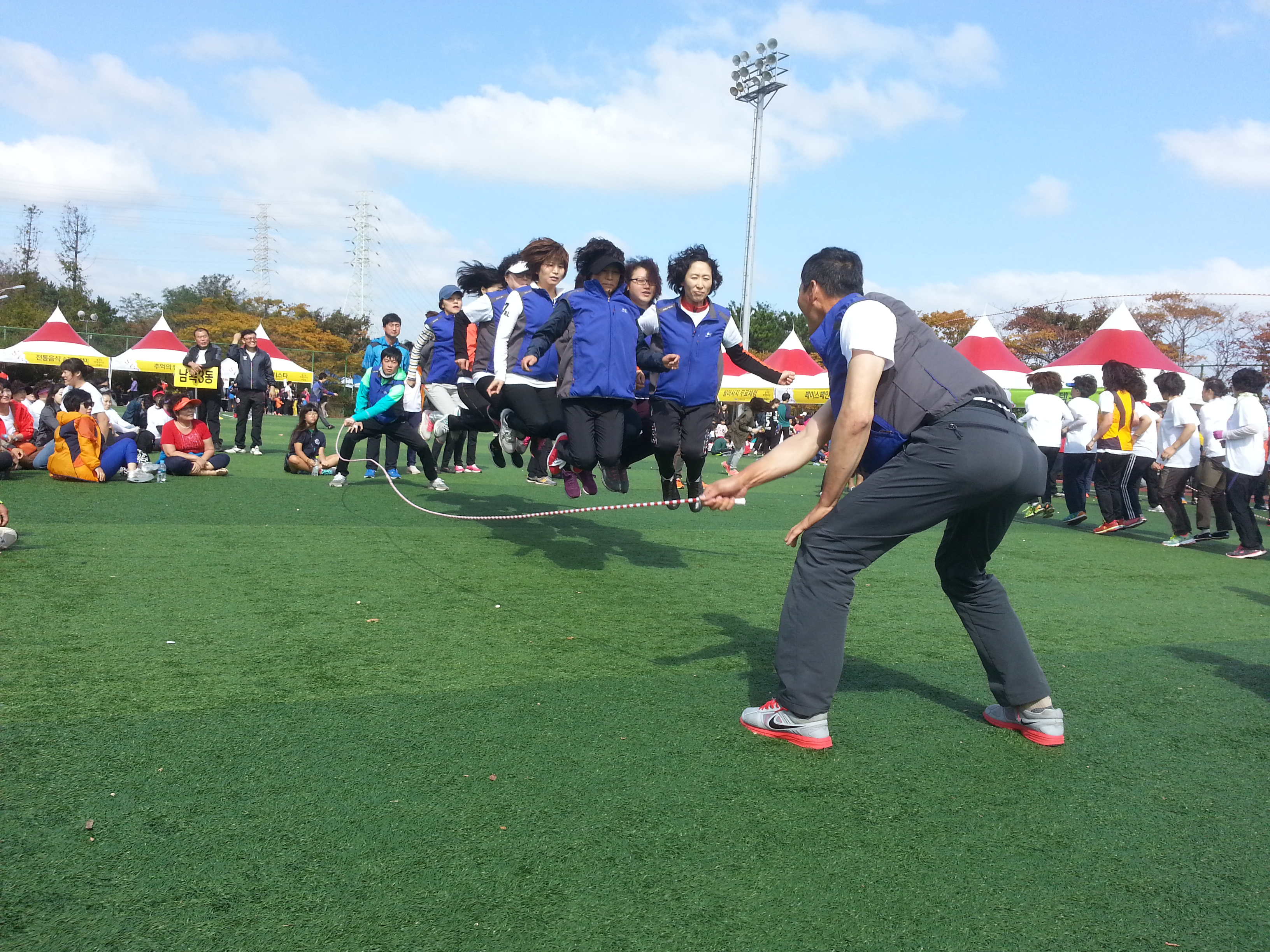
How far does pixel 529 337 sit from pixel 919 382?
441cm

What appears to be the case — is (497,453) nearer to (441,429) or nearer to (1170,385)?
(441,429)

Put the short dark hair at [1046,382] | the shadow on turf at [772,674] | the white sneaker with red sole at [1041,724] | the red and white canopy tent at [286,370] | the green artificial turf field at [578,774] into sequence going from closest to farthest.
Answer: the green artificial turf field at [578,774]
the white sneaker with red sole at [1041,724]
the shadow on turf at [772,674]
the short dark hair at [1046,382]
the red and white canopy tent at [286,370]

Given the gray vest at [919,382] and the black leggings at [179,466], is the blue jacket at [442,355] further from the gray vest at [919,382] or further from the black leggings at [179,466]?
the gray vest at [919,382]

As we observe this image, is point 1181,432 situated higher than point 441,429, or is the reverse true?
point 1181,432

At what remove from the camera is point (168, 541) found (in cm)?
760

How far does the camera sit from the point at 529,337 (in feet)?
24.9

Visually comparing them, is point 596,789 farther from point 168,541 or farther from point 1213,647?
point 168,541

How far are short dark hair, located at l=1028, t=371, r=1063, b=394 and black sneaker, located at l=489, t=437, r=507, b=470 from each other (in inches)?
276

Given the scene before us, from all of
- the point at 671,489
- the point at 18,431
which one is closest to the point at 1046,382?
the point at 671,489

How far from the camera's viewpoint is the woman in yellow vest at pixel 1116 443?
11688 millimetres

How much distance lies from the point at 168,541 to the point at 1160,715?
6.91m

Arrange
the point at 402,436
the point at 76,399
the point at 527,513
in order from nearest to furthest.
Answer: the point at 527,513 → the point at 76,399 → the point at 402,436

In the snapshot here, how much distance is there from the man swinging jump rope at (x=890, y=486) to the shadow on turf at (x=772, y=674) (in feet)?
1.51

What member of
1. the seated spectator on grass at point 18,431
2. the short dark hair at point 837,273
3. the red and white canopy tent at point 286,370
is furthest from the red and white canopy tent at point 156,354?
the short dark hair at point 837,273
